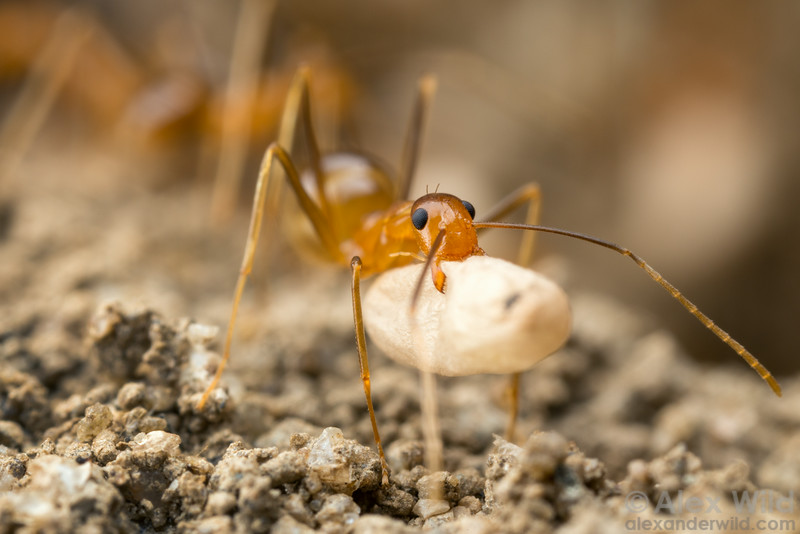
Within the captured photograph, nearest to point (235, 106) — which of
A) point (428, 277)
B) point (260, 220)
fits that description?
point (260, 220)

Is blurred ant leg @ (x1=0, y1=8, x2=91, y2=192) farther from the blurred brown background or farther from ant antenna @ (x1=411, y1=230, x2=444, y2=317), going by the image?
ant antenna @ (x1=411, y1=230, x2=444, y2=317)

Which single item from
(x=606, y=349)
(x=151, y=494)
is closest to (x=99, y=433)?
(x=151, y=494)

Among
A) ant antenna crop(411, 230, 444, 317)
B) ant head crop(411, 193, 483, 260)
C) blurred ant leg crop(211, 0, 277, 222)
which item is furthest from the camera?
blurred ant leg crop(211, 0, 277, 222)

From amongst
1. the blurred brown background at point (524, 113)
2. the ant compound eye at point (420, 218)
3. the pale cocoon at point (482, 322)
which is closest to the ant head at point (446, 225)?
the ant compound eye at point (420, 218)

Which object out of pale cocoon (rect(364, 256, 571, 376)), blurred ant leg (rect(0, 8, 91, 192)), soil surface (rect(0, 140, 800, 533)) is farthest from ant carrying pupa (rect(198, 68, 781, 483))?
blurred ant leg (rect(0, 8, 91, 192))

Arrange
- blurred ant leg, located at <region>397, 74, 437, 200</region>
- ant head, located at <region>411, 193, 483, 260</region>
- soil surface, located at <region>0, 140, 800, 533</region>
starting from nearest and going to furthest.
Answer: soil surface, located at <region>0, 140, 800, 533</region> < ant head, located at <region>411, 193, 483, 260</region> < blurred ant leg, located at <region>397, 74, 437, 200</region>

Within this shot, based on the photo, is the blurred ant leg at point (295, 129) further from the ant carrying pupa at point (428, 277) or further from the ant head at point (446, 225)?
the ant head at point (446, 225)
